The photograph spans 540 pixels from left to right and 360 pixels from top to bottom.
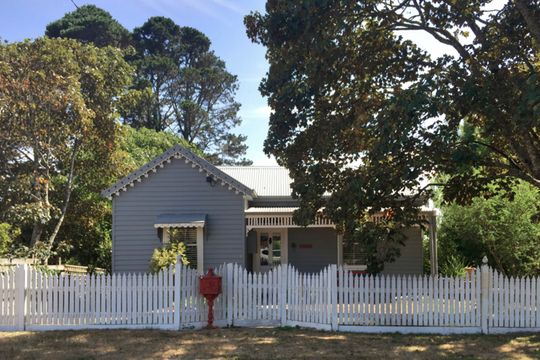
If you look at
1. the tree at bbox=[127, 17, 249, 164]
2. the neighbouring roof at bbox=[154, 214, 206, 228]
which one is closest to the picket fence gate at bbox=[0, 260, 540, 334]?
the neighbouring roof at bbox=[154, 214, 206, 228]

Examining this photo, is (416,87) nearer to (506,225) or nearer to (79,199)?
(506,225)

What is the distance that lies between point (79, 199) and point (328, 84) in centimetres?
1419

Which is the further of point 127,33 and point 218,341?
point 127,33

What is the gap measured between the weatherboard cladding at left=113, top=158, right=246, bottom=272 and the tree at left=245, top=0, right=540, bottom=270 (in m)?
4.76

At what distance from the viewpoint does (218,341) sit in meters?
9.96

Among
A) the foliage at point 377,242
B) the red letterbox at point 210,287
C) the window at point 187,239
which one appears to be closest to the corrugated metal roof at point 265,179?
the window at point 187,239

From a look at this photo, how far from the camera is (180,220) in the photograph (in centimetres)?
1695

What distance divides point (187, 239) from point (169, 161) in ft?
8.31

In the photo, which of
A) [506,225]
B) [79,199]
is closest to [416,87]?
[506,225]

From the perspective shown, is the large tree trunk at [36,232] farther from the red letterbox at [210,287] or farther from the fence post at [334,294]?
the fence post at [334,294]

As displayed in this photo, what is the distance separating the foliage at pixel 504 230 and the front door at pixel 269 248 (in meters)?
6.11

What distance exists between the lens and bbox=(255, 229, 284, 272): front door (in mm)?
20328

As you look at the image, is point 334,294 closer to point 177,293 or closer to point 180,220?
point 177,293

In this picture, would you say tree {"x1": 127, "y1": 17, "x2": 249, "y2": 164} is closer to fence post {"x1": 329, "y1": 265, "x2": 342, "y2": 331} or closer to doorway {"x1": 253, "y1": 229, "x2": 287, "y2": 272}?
doorway {"x1": 253, "y1": 229, "x2": 287, "y2": 272}
